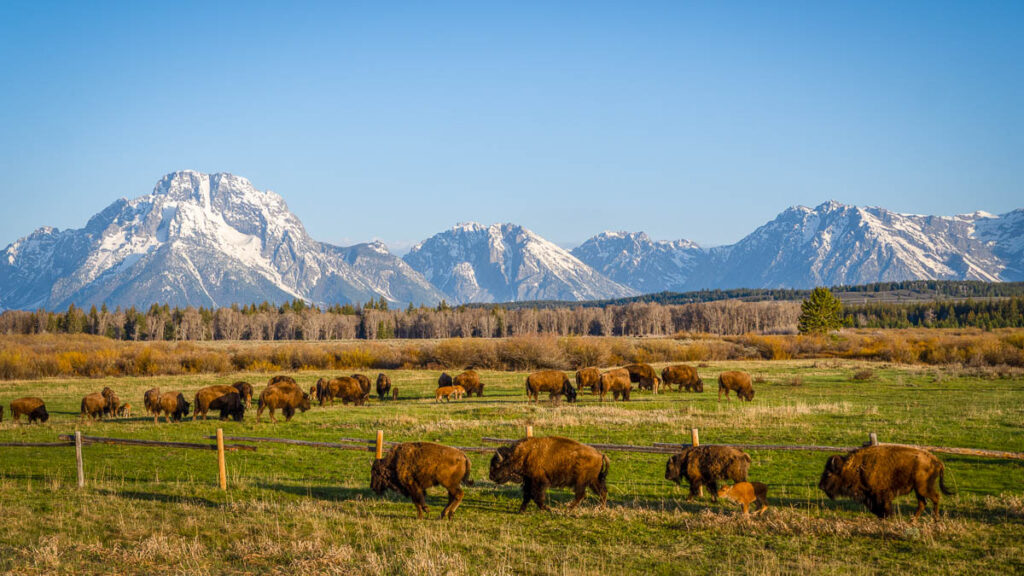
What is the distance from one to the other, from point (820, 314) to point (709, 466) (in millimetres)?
94319

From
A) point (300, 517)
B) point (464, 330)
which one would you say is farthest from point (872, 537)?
point (464, 330)

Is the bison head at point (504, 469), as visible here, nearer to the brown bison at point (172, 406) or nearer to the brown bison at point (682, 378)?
the brown bison at point (172, 406)

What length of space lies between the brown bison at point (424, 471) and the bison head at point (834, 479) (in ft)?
20.3

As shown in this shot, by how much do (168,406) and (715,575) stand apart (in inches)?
991

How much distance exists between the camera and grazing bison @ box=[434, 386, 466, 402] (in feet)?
121

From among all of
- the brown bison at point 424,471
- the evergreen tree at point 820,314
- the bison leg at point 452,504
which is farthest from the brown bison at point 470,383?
the evergreen tree at point 820,314

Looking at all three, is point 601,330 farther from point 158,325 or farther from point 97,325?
point 97,325

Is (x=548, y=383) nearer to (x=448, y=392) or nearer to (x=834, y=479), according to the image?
(x=448, y=392)

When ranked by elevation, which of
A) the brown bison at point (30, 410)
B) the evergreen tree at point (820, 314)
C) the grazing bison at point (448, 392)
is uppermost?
the evergreen tree at point (820, 314)

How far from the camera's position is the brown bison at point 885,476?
→ 11.5 m

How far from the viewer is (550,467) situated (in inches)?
498

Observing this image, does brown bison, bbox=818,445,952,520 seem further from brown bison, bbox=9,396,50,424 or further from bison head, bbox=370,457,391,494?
brown bison, bbox=9,396,50,424

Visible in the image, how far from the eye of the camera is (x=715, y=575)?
9359 mm

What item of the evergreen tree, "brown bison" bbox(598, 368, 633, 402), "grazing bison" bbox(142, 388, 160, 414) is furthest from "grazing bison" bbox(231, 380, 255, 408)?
the evergreen tree
